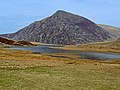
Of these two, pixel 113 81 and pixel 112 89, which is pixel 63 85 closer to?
pixel 112 89

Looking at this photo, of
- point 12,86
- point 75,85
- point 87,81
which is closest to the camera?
point 12,86

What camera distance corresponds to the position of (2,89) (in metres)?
22.9

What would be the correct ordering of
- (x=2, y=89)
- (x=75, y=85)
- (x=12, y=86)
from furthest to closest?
(x=75, y=85), (x=12, y=86), (x=2, y=89)

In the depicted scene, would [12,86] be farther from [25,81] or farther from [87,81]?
[87,81]

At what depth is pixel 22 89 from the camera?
23.3 metres

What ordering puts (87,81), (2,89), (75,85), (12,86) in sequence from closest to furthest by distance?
1. (2,89)
2. (12,86)
3. (75,85)
4. (87,81)

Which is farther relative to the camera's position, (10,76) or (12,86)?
(10,76)

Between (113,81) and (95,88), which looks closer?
(95,88)

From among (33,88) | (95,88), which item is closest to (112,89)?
(95,88)

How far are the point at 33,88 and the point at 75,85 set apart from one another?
471 centimetres

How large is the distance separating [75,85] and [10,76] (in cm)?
836

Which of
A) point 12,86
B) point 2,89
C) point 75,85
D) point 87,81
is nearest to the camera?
point 2,89

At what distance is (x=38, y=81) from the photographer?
1085 inches

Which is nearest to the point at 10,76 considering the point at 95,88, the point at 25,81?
the point at 25,81
